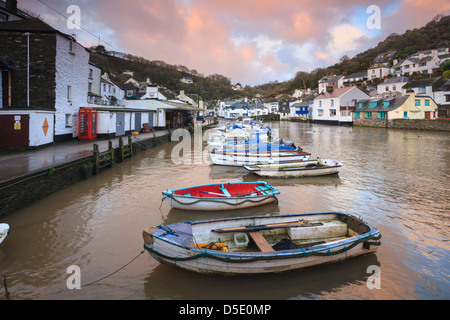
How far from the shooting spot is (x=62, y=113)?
2191 cm

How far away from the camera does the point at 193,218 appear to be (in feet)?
A: 34.5

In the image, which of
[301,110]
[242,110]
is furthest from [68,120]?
[242,110]

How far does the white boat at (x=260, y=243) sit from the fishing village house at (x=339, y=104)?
2314 inches

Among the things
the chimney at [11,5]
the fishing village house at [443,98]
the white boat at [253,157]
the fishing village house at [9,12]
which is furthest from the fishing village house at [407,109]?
the chimney at [11,5]

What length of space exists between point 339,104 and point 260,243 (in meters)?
63.7

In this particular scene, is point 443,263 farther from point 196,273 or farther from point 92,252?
point 92,252

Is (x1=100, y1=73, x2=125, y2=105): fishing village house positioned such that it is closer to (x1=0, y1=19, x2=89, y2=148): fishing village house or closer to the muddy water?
(x1=0, y1=19, x2=89, y2=148): fishing village house

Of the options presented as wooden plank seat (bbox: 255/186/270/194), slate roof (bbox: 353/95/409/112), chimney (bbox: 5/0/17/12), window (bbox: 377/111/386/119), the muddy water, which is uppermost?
chimney (bbox: 5/0/17/12)

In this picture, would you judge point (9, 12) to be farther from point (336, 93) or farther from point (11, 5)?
point (336, 93)

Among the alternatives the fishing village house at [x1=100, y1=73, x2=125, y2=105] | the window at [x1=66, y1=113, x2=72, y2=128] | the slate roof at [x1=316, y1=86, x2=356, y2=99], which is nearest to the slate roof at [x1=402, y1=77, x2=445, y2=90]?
the slate roof at [x1=316, y1=86, x2=356, y2=99]

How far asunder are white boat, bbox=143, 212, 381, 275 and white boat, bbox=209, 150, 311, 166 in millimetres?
9754

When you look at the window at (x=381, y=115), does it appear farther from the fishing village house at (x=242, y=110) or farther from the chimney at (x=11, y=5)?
the chimney at (x=11, y=5)

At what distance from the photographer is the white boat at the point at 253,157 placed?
18239 millimetres

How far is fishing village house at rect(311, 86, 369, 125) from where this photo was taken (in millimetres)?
62812
